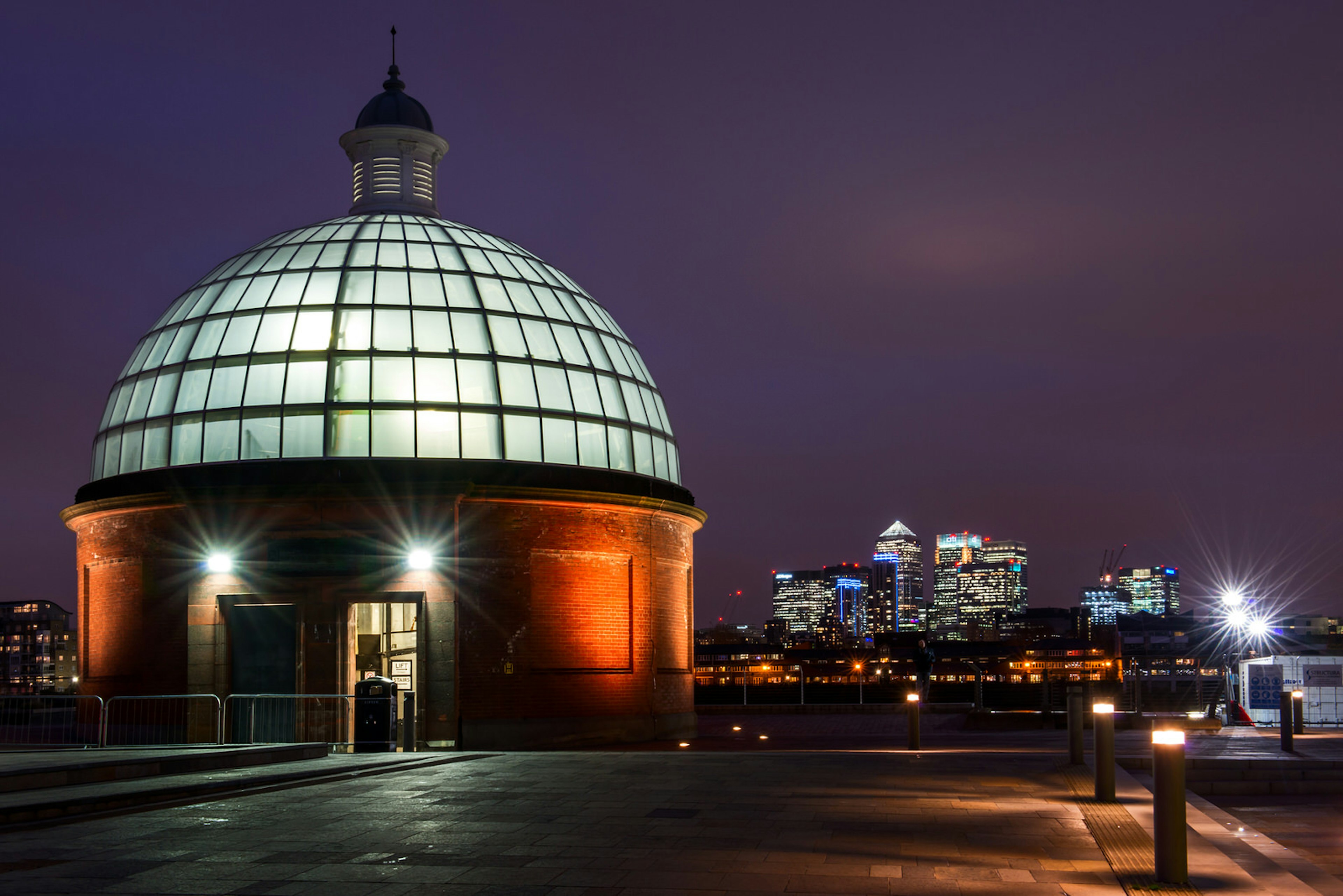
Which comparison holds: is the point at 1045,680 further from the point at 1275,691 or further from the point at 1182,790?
the point at 1182,790

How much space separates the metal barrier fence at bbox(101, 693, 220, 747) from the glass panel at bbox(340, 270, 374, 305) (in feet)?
32.4

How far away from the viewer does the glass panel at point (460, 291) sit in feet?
104

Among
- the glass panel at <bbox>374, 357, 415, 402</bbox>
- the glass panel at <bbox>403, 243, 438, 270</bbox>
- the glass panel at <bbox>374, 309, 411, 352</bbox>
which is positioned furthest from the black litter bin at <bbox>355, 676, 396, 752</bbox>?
the glass panel at <bbox>403, 243, 438, 270</bbox>

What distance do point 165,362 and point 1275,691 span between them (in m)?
33.5

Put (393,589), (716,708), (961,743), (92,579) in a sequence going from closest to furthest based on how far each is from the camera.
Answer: (961,743)
(393,589)
(92,579)
(716,708)

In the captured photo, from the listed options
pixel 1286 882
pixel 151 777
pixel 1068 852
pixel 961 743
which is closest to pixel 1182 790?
pixel 1286 882

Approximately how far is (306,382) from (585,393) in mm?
6792

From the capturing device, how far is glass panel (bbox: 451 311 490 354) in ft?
101

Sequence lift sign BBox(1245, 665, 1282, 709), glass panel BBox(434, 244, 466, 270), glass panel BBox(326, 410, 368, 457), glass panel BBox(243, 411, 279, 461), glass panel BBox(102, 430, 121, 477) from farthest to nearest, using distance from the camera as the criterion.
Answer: lift sign BBox(1245, 665, 1282, 709), glass panel BBox(434, 244, 466, 270), glass panel BBox(102, 430, 121, 477), glass panel BBox(243, 411, 279, 461), glass panel BBox(326, 410, 368, 457)

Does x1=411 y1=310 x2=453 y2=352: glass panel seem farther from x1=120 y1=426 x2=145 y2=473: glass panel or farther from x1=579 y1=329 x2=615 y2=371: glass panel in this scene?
x1=120 y1=426 x2=145 y2=473: glass panel

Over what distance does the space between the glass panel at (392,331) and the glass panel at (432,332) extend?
179mm

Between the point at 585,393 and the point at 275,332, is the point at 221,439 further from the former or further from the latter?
the point at 585,393

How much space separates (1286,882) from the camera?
895 centimetres

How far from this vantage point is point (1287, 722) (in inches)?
907
